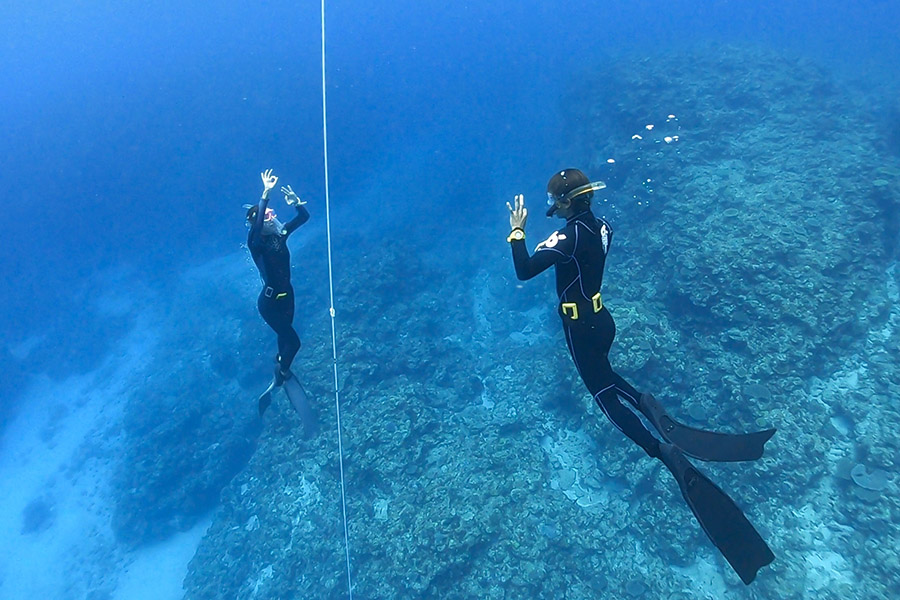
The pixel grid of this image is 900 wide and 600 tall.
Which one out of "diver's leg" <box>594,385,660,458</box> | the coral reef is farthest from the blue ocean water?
"diver's leg" <box>594,385,660,458</box>

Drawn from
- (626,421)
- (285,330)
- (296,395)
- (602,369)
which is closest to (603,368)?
(602,369)

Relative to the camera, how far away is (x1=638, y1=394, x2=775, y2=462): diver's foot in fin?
5008 mm

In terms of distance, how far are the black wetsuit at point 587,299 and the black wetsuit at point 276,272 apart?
4.89 meters

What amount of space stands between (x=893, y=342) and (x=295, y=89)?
206ft

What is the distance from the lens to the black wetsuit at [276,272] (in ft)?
24.6

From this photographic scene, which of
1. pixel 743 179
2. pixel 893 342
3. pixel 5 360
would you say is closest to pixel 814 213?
pixel 743 179

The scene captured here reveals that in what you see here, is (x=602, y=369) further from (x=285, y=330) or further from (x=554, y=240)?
(x=285, y=330)

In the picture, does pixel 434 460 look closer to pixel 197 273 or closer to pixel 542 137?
pixel 197 273

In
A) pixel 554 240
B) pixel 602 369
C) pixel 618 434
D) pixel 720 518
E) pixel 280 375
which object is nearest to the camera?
pixel 554 240

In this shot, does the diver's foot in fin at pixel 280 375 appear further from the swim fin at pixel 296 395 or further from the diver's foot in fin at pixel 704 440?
the diver's foot in fin at pixel 704 440

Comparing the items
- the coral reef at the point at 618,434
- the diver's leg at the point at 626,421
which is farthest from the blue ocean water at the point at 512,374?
the diver's leg at the point at 626,421

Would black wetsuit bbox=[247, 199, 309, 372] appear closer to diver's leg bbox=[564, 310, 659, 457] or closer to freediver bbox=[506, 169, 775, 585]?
freediver bbox=[506, 169, 775, 585]

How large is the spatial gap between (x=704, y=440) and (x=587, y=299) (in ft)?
7.33

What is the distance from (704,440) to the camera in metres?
5.11
